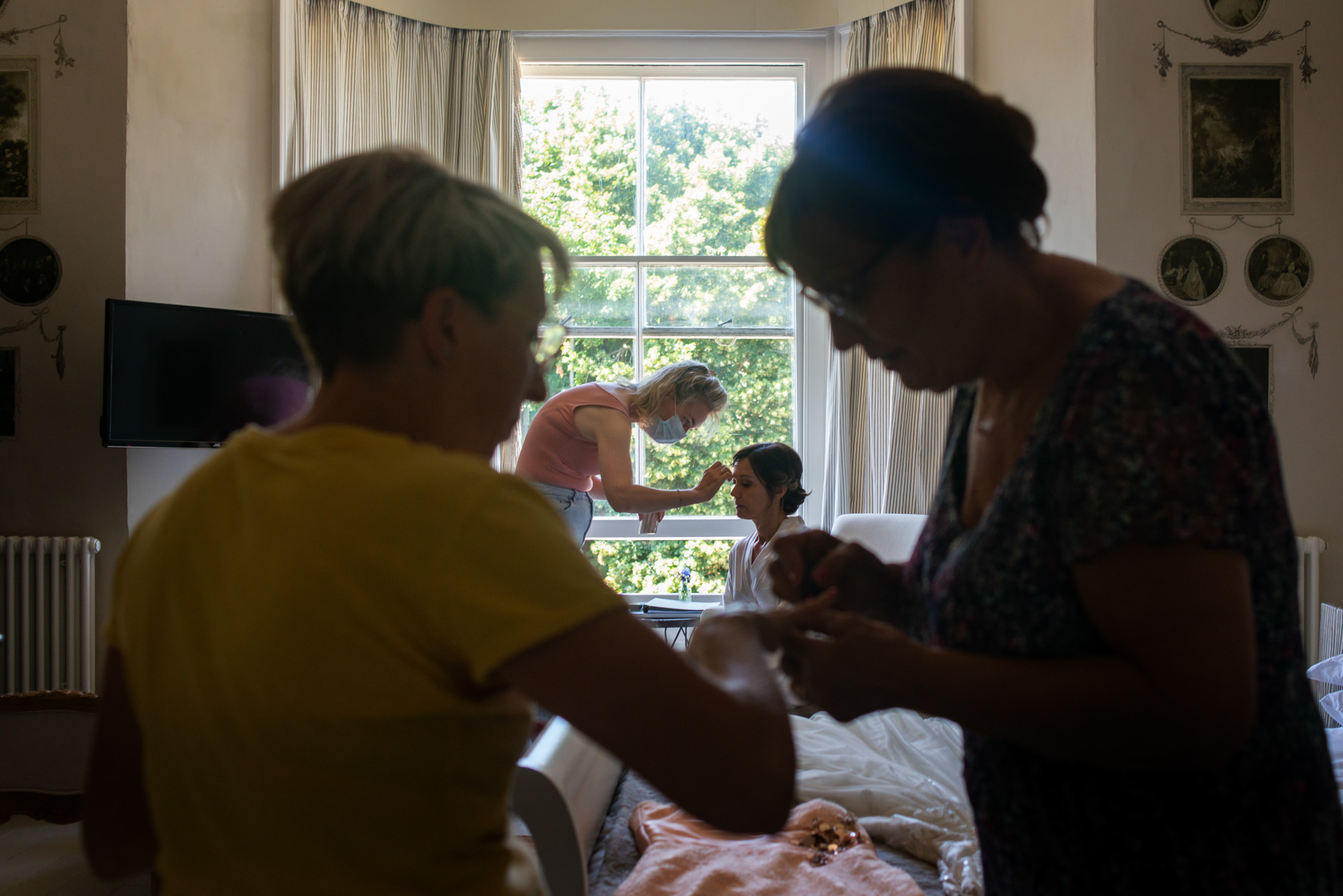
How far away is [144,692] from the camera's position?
2.22ft

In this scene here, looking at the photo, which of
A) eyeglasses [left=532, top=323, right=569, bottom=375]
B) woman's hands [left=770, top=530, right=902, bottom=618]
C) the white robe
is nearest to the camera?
eyeglasses [left=532, top=323, right=569, bottom=375]

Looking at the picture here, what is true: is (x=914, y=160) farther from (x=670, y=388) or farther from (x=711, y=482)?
(x=711, y=482)

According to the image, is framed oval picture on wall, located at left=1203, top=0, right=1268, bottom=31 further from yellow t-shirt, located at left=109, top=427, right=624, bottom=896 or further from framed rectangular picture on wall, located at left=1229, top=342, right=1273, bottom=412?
yellow t-shirt, located at left=109, top=427, right=624, bottom=896

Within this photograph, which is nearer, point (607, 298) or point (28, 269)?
point (28, 269)

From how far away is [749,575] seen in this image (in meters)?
3.50

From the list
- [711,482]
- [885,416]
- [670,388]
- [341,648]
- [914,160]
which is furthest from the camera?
[885,416]

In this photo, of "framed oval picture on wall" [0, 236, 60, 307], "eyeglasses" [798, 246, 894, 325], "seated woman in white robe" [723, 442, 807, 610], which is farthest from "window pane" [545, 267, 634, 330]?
"eyeglasses" [798, 246, 894, 325]

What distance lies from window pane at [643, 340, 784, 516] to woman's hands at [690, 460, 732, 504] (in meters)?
1.00

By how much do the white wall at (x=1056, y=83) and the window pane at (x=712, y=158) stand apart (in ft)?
3.41

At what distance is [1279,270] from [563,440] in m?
2.76

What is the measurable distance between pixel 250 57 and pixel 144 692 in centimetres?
422

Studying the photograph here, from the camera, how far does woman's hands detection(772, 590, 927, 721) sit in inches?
30.7

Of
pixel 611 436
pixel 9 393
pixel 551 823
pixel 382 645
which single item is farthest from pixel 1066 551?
pixel 9 393

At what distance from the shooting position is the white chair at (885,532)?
3789 millimetres
